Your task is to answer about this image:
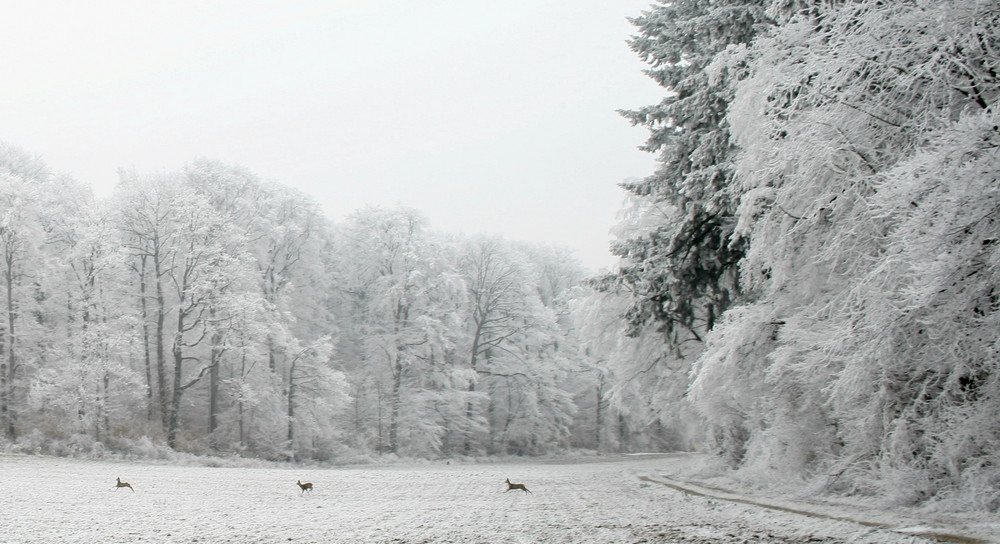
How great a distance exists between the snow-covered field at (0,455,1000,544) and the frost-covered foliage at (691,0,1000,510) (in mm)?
1390

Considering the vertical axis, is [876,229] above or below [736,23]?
below

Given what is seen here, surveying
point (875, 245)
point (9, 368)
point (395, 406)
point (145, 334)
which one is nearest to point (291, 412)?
point (395, 406)

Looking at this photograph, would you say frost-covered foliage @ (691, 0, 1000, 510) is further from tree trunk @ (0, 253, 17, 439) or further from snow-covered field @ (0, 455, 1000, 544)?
tree trunk @ (0, 253, 17, 439)

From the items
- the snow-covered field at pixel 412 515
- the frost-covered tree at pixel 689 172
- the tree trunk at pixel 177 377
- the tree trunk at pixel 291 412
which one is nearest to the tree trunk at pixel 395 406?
the tree trunk at pixel 291 412

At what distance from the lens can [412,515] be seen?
37.1 ft

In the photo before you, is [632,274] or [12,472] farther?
[12,472]

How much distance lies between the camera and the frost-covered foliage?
822 centimetres

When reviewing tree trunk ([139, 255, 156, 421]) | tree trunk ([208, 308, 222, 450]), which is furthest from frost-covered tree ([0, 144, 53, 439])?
tree trunk ([208, 308, 222, 450])

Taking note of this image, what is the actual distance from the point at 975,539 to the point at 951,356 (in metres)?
2.74

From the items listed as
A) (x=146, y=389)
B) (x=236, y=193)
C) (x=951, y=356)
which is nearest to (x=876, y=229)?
(x=951, y=356)

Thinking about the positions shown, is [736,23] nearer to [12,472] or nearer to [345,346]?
[12,472]

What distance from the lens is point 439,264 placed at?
Result: 1602 inches

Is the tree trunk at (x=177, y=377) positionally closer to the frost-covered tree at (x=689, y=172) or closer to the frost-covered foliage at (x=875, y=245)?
the frost-covered tree at (x=689, y=172)

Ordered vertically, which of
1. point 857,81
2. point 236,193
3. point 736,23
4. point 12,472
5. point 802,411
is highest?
point 236,193
